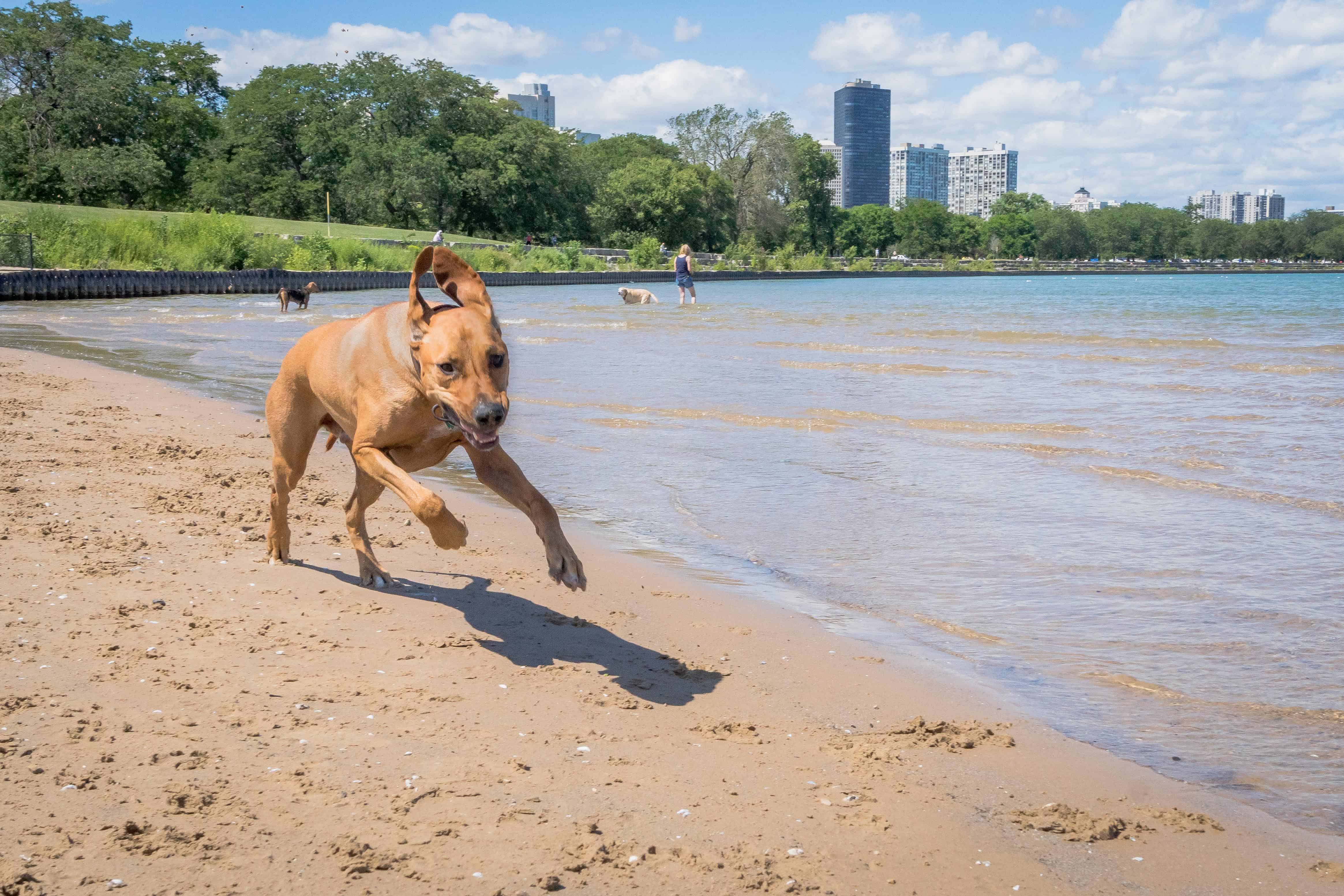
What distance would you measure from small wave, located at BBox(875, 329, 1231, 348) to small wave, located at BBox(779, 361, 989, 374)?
735cm

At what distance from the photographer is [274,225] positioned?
73.1 metres

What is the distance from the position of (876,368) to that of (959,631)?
562 inches

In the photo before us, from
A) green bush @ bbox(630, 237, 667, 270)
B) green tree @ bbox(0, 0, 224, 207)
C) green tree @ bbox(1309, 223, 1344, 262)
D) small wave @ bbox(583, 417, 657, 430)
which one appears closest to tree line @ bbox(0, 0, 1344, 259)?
green tree @ bbox(0, 0, 224, 207)

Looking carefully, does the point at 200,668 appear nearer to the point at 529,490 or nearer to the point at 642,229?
the point at 529,490

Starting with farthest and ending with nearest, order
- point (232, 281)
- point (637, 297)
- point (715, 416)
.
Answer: point (232, 281) < point (637, 297) < point (715, 416)

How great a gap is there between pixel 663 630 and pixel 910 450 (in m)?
6.13

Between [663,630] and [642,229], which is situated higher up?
[642,229]

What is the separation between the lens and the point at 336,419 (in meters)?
5.76

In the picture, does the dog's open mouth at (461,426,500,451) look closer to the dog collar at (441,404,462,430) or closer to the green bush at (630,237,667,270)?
the dog collar at (441,404,462,430)

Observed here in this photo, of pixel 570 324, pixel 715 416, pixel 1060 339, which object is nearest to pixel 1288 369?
pixel 1060 339

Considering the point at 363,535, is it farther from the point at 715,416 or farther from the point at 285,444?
the point at 715,416

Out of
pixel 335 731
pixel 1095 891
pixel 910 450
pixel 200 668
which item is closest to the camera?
pixel 1095 891

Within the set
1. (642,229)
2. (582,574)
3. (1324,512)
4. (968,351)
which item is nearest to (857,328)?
(968,351)

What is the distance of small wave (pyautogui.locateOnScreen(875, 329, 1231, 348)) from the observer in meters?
25.7
